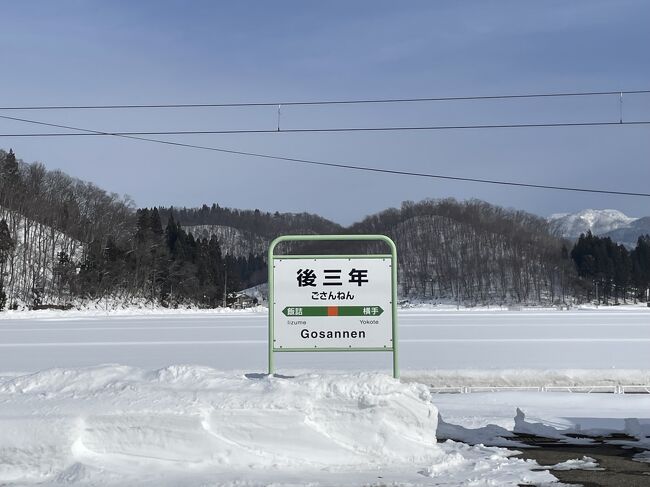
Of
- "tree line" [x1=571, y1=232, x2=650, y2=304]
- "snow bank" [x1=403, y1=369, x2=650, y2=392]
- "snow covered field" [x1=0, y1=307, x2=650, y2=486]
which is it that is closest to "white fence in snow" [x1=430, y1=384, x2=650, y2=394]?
"snow bank" [x1=403, y1=369, x2=650, y2=392]

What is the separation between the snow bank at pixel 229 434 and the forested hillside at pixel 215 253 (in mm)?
26632

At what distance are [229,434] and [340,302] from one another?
1.97 metres

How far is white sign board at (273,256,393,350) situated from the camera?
7.23m

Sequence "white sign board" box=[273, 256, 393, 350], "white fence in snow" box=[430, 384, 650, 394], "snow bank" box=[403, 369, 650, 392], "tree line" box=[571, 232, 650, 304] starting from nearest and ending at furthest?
"white sign board" box=[273, 256, 393, 350]
"white fence in snow" box=[430, 384, 650, 394]
"snow bank" box=[403, 369, 650, 392]
"tree line" box=[571, 232, 650, 304]

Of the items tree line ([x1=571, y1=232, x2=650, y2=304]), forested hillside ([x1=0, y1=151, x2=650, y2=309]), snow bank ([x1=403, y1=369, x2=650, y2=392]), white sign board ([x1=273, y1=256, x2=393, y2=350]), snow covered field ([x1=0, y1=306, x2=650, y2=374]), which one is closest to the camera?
white sign board ([x1=273, y1=256, x2=393, y2=350])

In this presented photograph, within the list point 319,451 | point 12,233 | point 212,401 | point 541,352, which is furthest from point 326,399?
point 12,233

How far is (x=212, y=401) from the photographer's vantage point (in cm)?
588

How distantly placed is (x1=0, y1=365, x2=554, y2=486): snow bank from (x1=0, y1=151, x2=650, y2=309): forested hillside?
2663 centimetres

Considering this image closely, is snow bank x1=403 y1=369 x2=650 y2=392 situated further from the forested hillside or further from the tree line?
the tree line

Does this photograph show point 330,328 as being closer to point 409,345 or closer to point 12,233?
point 409,345

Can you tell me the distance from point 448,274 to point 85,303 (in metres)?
79.1

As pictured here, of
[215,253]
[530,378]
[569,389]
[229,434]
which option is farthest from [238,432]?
[215,253]

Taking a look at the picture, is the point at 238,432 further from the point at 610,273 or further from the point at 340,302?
the point at 610,273

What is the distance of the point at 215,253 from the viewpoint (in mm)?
91688
